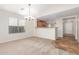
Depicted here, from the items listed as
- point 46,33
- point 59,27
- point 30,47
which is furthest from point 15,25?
point 59,27

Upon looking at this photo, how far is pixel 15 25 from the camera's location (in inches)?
58.6

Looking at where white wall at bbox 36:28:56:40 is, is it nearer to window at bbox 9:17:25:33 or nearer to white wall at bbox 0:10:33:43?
white wall at bbox 0:10:33:43

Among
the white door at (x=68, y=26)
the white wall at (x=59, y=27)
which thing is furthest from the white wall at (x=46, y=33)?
the white door at (x=68, y=26)

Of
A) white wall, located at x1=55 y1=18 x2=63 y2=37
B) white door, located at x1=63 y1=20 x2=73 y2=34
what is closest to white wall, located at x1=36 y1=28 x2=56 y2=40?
white wall, located at x1=55 y1=18 x2=63 y2=37

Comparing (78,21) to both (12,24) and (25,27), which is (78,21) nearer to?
(25,27)

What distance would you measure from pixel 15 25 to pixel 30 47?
0.50 meters

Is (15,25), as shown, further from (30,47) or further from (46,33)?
(46,33)

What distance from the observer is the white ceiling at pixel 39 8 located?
4.67 feet

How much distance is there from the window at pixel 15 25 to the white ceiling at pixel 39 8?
154 mm

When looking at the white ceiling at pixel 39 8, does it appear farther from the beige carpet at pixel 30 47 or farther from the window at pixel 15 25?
the beige carpet at pixel 30 47

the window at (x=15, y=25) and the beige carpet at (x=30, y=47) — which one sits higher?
the window at (x=15, y=25)

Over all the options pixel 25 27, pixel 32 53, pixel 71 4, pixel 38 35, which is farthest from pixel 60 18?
pixel 32 53

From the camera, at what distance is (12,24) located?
1.48 meters
